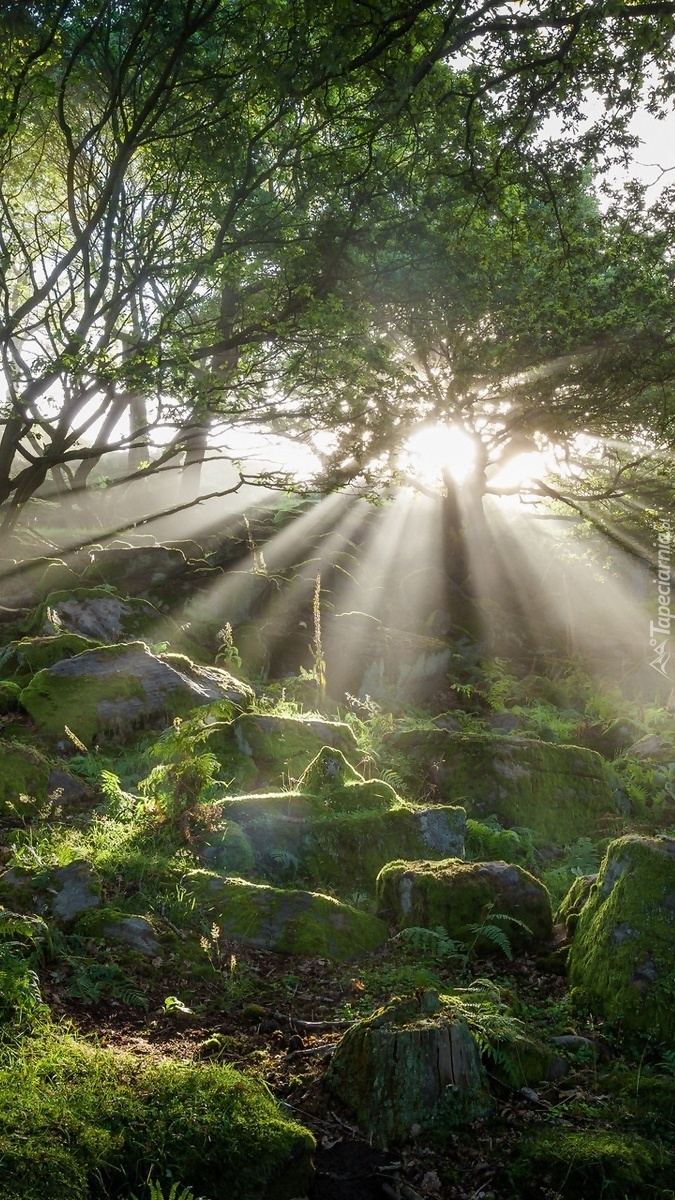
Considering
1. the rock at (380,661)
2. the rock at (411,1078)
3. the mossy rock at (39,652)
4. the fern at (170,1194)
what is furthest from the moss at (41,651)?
the fern at (170,1194)

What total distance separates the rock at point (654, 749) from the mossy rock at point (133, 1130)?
9755 mm

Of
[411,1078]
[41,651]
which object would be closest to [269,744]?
[41,651]

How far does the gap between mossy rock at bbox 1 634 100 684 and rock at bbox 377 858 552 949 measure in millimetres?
6002

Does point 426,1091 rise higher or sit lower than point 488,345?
lower

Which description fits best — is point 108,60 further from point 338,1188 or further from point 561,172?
point 338,1188

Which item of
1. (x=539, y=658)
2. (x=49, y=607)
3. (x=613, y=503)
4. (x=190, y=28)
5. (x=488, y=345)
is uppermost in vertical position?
(x=190, y=28)

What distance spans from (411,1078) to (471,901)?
224cm

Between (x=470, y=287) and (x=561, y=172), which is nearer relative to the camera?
(x=561, y=172)

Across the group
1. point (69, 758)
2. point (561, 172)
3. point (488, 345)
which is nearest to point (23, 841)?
point (69, 758)

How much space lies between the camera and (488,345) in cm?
1505

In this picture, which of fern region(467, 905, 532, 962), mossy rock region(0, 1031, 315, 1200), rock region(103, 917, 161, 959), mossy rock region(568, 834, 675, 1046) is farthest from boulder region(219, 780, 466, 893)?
mossy rock region(0, 1031, 315, 1200)

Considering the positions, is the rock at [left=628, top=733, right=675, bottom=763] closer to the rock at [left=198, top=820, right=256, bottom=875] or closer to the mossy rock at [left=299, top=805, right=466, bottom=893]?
the mossy rock at [left=299, top=805, right=466, bottom=893]

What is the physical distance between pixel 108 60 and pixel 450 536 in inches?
534

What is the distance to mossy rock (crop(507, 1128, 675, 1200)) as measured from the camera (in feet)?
10.7
